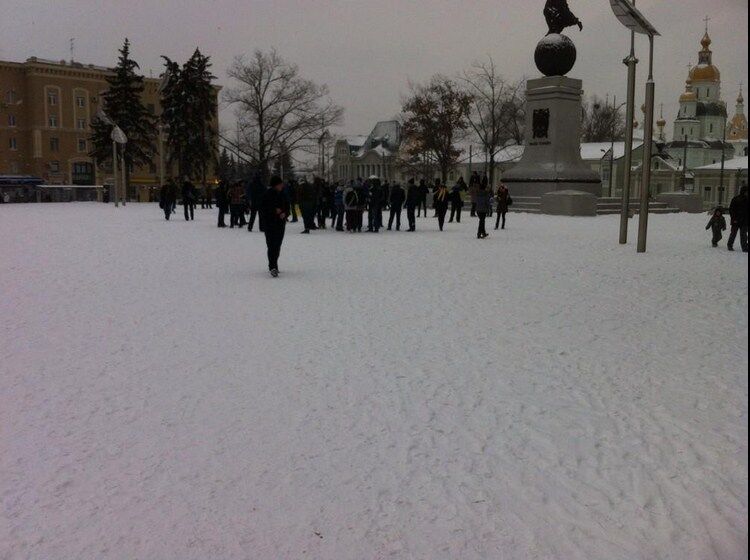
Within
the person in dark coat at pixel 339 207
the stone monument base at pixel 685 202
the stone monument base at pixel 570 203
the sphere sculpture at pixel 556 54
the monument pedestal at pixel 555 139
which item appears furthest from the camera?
the stone monument base at pixel 685 202

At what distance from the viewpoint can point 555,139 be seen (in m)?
32.4

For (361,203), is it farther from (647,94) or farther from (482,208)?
(647,94)

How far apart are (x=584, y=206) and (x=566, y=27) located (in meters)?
9.90

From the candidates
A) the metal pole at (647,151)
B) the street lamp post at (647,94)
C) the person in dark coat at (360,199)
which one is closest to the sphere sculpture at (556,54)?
the person in dark coat at (360,199)

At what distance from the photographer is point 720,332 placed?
313 inches

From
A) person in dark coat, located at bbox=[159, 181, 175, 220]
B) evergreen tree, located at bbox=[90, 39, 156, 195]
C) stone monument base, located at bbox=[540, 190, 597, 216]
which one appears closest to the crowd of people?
person in dark coat, located at bbox=[159, 181, 175, 220]

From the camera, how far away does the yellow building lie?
7794 centimetres

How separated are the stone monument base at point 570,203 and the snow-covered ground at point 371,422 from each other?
62.8 feet

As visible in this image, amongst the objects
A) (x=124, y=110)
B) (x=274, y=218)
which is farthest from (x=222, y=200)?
(x=124, y=110)

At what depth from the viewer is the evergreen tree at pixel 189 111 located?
58.8m

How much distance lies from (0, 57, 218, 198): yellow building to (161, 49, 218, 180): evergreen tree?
20411mm

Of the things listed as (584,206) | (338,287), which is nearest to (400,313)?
(338,287)

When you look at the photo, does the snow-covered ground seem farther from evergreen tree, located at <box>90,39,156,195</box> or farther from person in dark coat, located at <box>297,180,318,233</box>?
evergreen tree, located at <box>90,39,156,195</box>

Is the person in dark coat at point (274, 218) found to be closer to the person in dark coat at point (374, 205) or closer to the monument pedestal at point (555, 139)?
the person in dark coat at point (374, 205)
